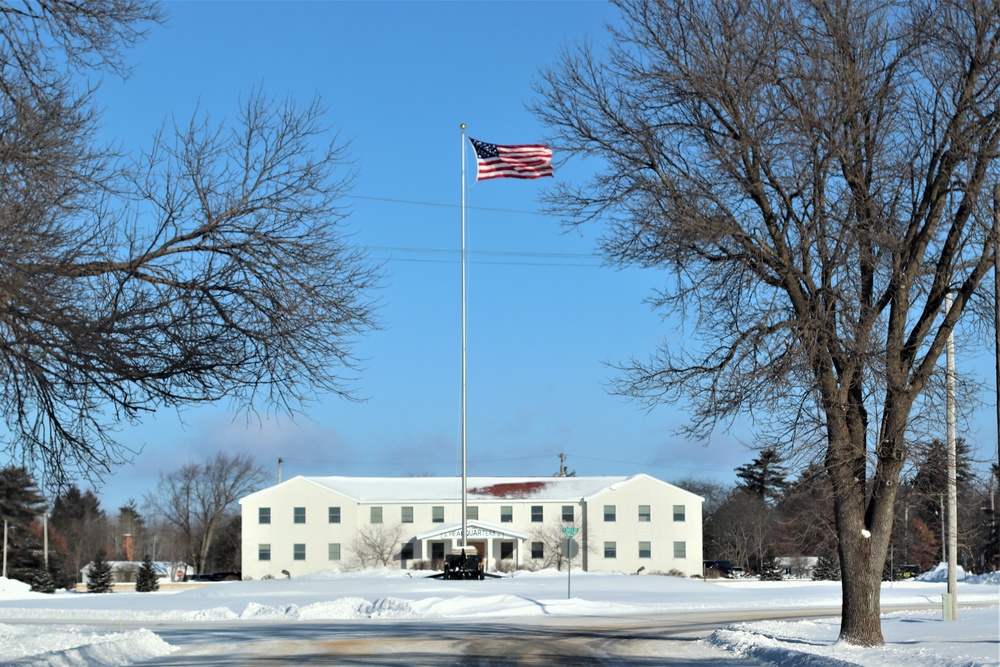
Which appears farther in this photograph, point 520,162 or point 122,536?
point 122,536

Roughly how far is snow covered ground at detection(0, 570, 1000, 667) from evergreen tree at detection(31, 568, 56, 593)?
761 cm

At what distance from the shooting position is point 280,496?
74500mm

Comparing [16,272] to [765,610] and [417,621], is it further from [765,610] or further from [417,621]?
[765,610]

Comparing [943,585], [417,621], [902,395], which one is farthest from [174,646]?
[943,585]

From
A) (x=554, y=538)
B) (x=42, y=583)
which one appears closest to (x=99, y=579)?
(x=42, y=583)

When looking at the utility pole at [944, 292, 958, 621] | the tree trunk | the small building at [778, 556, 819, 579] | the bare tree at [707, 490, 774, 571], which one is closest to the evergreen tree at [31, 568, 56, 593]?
the small building at [778, 556, 819, 579]

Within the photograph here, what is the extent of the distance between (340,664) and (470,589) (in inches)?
1156

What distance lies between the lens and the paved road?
59.0ft

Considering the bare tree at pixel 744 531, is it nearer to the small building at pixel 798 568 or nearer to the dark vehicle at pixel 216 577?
the small building at pixel 798 568

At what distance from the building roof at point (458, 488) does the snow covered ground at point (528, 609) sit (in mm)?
12938

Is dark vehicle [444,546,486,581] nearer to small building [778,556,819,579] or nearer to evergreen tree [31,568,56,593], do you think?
evergreen tree [31,568,56,593]

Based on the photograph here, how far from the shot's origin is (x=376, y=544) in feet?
241

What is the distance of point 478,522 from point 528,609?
3612cm

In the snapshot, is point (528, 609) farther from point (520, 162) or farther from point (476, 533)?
point (476, 533)
